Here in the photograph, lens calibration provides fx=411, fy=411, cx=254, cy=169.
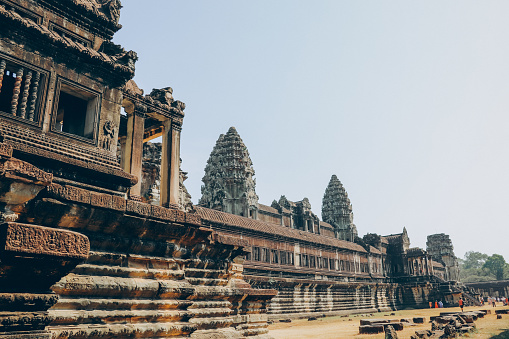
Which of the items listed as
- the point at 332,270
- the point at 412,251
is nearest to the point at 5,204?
the point at 332,270

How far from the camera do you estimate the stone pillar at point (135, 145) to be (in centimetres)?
962

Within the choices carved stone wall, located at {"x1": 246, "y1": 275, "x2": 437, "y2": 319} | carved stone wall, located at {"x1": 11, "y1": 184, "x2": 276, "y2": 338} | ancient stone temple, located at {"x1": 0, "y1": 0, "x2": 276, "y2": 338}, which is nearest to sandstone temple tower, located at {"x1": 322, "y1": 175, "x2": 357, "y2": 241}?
carved stone wall, located at {"x1": 246, "y1": 275, "x2": 437, "y2": 319}

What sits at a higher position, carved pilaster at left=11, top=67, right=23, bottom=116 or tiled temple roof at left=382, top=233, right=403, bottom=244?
tiled temple roof at left=382, top=233, right=403, bottom=244

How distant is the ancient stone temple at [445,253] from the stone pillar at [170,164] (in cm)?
8335

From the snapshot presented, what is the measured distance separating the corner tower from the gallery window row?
3543 cm

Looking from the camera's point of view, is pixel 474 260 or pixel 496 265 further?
pixel 474 260

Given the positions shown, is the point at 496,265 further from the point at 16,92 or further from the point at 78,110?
the point at 16,92

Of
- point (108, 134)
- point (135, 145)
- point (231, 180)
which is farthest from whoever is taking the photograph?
point (231, 180)

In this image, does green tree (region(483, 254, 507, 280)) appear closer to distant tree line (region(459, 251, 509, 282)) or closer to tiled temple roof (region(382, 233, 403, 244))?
distant tree line (region(459, 251, 509, 282))

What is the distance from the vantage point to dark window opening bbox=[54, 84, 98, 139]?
319 inches

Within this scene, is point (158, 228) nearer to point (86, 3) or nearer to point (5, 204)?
point (5, 204)

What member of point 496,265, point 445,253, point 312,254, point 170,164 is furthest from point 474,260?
point 170,164

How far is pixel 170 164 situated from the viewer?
10.3 m

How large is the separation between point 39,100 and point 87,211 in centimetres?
266
